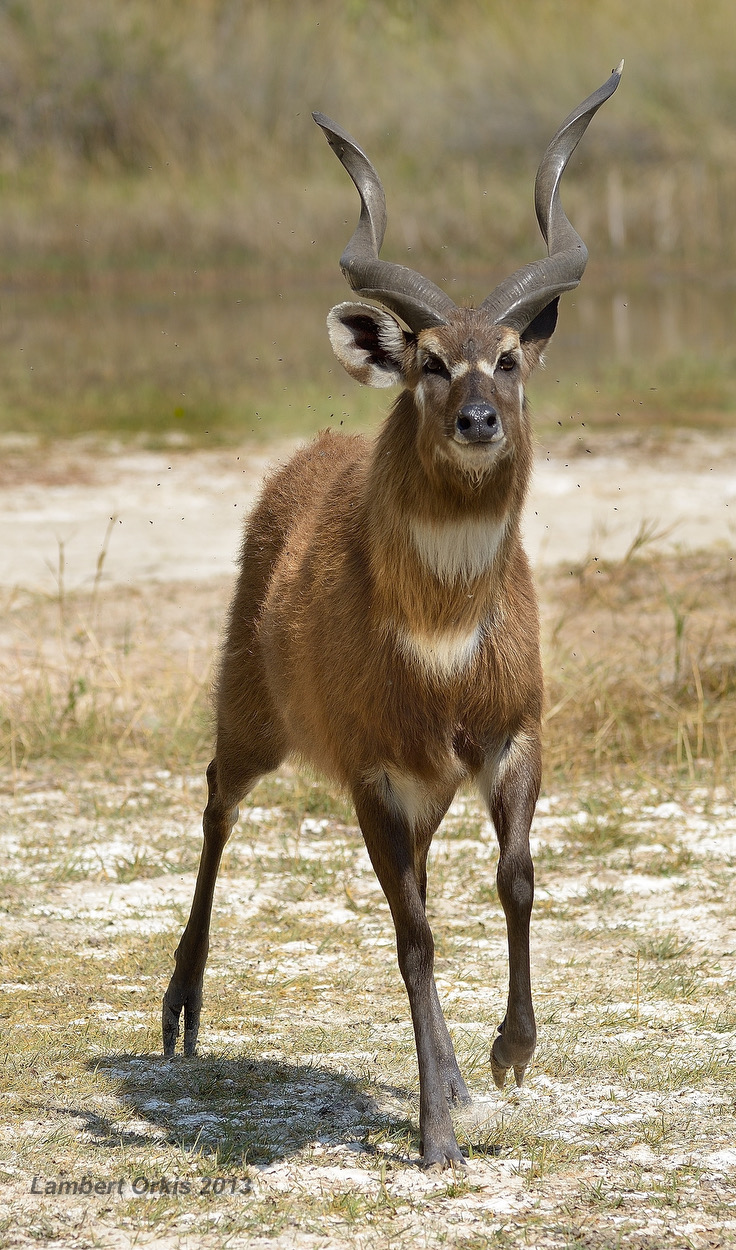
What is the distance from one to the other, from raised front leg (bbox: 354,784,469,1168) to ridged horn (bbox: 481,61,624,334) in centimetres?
Result: 137

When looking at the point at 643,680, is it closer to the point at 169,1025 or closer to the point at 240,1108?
the point at 169,1025

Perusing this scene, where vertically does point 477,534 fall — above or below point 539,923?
above

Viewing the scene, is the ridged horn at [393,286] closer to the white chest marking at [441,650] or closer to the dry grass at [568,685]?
the white chest marking at [441,650]

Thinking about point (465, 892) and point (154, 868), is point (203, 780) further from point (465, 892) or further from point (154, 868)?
point (465, 892)

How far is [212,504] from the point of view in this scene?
13.2 meters

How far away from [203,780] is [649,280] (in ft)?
71.5

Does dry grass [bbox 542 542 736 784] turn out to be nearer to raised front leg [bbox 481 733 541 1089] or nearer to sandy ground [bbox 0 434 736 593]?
sandy ground [bbox 0 434 736 593]

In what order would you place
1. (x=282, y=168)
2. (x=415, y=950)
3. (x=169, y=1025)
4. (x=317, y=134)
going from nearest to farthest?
(x=415, y=950)
(x=169, y=1025)
(x=282, y=168)
(x=317, y=134)

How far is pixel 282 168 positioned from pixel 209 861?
27705mm

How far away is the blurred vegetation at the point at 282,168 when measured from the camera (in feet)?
76.4

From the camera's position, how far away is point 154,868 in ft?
21.3

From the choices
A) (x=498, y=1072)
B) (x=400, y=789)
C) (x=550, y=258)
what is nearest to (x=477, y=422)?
(x=550, y=258)

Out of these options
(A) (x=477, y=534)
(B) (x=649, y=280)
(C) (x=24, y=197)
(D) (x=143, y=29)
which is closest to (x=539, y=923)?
(A) (x=477, y=534)

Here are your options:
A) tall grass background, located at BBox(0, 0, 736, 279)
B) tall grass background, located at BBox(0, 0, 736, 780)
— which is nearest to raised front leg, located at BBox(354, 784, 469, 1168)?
tall grass background, located at BBox(0, 0, 736, 780)
